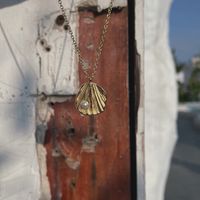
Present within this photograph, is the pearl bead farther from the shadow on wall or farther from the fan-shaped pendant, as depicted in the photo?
the shadow on wall

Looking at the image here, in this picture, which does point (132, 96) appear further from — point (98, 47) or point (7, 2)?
point (7, 2)

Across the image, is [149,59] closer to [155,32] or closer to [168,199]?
[155,32]

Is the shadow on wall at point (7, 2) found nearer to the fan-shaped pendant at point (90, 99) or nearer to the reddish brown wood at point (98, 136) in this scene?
the reddish brown wood at point (98, 136)

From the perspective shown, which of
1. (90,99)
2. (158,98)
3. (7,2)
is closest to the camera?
A: (90,99)

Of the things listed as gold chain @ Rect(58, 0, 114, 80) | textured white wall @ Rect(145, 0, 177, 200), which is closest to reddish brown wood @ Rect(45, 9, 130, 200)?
gold chain @ Rect(58, 0, 114, 80)

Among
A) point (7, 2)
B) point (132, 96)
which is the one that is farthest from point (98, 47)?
point (7, 2)
